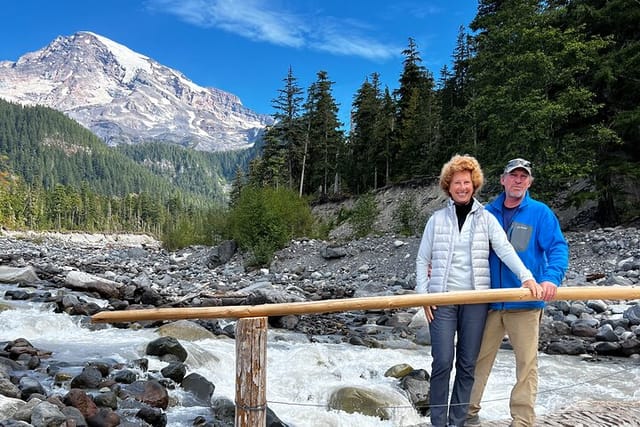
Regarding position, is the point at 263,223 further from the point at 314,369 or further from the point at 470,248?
the point at 470,248

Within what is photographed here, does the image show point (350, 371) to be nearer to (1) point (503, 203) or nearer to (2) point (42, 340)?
(1) point (503, 203)

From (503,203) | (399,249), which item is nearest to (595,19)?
(399,249)

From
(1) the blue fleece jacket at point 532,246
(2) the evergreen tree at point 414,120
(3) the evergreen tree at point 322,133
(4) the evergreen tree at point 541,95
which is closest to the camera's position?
(1) the blue fleece jacket at point 532,246

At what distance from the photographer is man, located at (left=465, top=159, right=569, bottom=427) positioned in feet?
11.9

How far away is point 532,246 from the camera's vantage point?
369 cm

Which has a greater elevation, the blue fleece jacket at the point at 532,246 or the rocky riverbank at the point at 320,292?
the blue fleece jacket at the point at 532,246

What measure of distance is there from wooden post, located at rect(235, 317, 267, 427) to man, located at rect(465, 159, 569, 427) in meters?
1.78

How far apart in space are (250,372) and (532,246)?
231 centimetres

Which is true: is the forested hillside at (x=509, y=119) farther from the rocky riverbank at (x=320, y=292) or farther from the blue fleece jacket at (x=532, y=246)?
the blue fleece jacket at (x=532, y=246)

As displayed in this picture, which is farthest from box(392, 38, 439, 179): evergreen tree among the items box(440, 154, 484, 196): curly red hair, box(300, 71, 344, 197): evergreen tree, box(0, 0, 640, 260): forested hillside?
box(440, 154, 484, 196): curly red hair

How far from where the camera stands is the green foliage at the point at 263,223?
24.5 m

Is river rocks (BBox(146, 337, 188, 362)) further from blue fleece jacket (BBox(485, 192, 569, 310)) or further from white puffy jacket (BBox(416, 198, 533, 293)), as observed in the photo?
blue fleece jacket (BBox(485, 192, 569, 310))

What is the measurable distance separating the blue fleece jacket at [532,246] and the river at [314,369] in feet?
9.91

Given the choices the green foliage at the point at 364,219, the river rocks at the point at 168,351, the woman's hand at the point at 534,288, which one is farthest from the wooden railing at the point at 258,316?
the green foliage at the point at 364,219
